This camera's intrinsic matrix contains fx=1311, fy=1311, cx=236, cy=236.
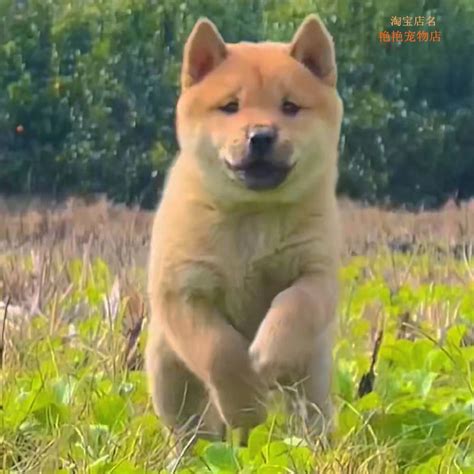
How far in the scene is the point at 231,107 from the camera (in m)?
3.18

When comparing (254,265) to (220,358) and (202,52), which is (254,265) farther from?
(202,52)

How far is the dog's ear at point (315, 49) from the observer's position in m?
A: 3.30

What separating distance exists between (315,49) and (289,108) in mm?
215

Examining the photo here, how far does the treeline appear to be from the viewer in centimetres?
506

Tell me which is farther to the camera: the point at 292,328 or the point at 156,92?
the point at 156,92

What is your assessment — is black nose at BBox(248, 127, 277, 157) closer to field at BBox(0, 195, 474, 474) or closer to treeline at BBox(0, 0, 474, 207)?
field at BBox(0, 195, 474, 474)

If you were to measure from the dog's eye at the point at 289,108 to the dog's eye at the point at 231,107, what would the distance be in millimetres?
111

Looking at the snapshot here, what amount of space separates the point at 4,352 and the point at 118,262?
3.51ft

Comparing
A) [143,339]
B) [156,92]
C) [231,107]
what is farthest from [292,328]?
[156,92]

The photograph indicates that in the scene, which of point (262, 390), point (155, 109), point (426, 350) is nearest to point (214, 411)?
point (262, 390)

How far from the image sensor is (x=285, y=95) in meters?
3.17

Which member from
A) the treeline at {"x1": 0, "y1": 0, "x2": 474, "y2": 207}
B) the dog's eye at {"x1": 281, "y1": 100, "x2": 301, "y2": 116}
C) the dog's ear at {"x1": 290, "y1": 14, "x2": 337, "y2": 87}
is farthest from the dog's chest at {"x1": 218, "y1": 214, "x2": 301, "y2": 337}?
the treeline at {"x1": 0, "y1": 0, "x2": 474, "y2": 207}

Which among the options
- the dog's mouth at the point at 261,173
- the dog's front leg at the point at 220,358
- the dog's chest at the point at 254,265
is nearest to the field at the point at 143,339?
the dog's front leg at the point at 220,358

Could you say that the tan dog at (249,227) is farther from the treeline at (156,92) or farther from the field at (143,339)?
the treeline at (156,92)
